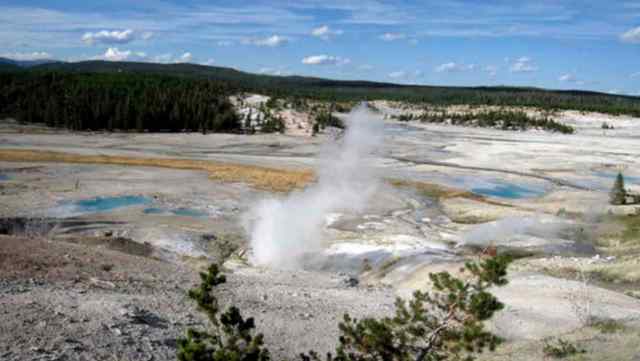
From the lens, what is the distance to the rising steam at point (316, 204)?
112ft

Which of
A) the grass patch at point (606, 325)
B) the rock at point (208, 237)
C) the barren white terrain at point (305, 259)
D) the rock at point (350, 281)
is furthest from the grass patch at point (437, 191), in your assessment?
the grass patch at point (606, 325)

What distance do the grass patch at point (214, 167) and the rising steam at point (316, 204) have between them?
9.83 ft

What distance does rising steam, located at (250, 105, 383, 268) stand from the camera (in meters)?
34.3

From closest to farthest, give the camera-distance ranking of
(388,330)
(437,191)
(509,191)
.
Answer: (388,330), (437,191), (509,191)

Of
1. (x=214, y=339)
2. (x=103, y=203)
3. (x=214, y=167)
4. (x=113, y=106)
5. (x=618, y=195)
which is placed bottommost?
(x=214, y=167)

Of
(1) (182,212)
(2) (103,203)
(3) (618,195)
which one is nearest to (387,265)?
(1) (182,212)

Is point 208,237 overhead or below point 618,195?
below

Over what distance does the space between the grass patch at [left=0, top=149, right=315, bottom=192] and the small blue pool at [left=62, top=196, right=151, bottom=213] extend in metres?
10.3

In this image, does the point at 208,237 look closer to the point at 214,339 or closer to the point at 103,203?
the point at 103,203

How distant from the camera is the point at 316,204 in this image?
151 ft

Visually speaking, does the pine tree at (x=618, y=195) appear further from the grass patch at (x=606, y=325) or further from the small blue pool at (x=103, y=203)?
the grass patch at (x=606, y=325)

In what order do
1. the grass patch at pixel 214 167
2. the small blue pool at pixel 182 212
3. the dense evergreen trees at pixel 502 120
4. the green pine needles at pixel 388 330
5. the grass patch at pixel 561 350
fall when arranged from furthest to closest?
the dense evergreen trees at pixel 502 120
the grass patch at pixel 214 167
the small blue pool at pixel 182 212
the grass patch at pixel 561 350
the green pine needles at pixel 388 330

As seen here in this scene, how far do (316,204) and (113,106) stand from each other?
7075cm

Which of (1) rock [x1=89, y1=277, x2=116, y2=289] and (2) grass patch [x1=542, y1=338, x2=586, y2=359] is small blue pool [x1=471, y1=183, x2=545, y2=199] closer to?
(2) grass patch [x1=542, y1=338, x2=586, y2=359]
